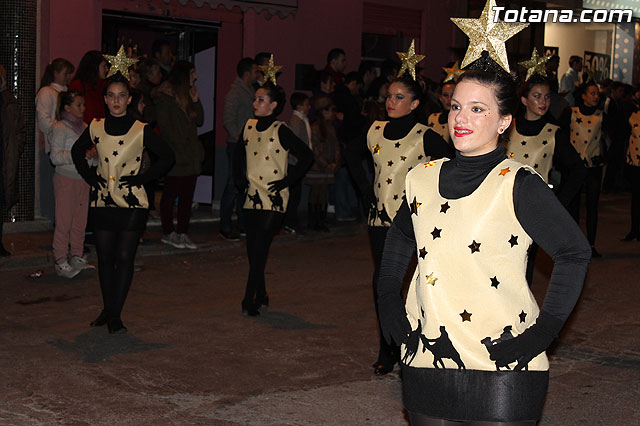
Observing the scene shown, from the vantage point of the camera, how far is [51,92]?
38.4ft

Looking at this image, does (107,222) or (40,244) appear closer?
(107,222)

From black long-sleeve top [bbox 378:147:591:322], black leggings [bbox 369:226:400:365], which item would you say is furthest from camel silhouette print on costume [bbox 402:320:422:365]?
black leggings [bbox 369:226:400:365]

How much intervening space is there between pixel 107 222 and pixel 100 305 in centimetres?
132

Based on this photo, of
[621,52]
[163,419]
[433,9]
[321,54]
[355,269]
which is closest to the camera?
[163,419]

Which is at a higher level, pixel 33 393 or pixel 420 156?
pixel 420 156

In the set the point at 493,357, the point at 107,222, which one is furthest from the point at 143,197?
the point at 493,357

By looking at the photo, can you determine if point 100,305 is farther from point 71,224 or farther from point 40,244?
point 40,244

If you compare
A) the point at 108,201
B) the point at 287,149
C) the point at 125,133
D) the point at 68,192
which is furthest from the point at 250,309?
the point at 68,192

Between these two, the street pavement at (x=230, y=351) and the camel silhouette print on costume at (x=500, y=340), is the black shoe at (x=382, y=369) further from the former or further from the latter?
the camel silhouette print on costume at (x=500, y=340)

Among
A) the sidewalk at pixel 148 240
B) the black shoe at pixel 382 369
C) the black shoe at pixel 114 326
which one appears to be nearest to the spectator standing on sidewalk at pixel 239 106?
the sidewalk at pixel 148 240

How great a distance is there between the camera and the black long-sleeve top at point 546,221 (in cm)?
336

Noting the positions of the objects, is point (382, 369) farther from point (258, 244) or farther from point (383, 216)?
point (258, 244)

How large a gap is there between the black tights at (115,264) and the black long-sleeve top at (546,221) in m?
4.85

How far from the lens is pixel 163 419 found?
19.5 feet
